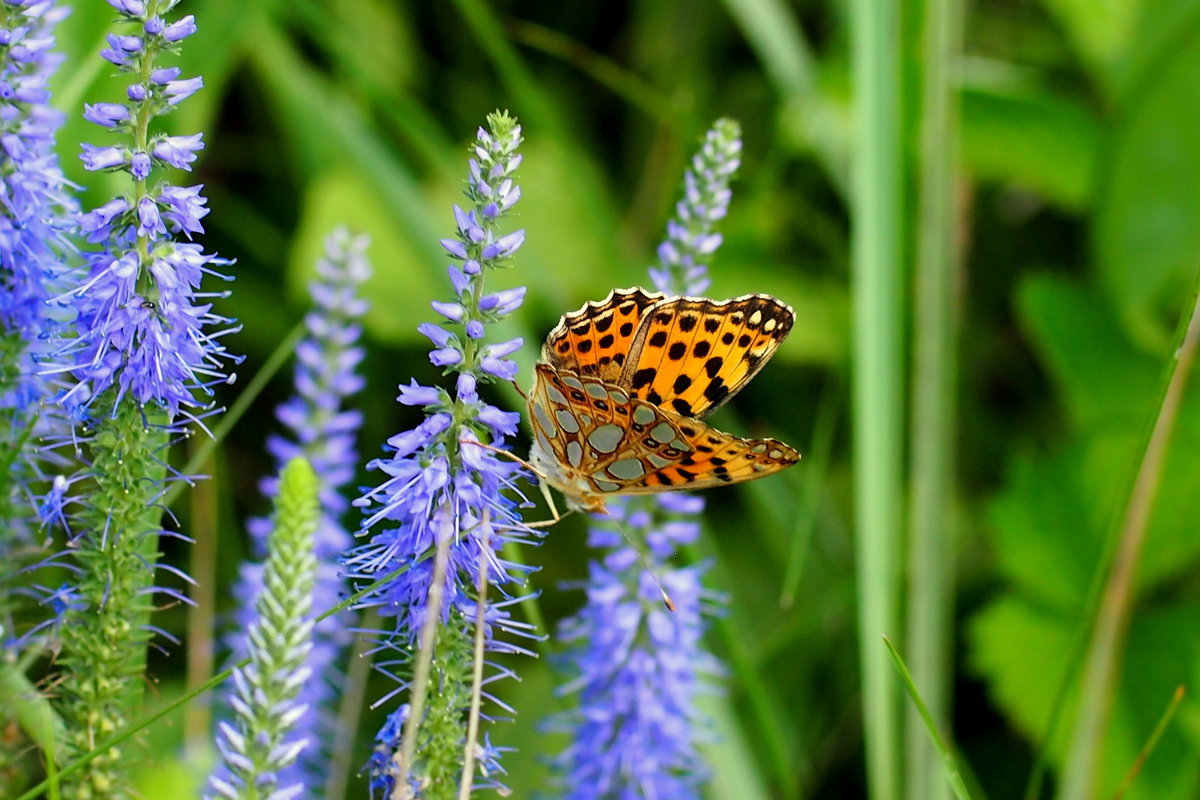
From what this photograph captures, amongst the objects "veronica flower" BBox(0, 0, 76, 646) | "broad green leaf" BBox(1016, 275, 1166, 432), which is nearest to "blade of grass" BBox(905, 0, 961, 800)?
"broad green leaf" BBox(1016, 275, 1166, 432)

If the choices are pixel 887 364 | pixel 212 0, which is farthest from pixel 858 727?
pixel 212 0

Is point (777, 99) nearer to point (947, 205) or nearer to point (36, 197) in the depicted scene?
point (947, 205)

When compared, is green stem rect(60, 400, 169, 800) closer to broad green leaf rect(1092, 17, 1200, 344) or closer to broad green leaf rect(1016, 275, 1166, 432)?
broad green leaf rect(1016, 275, 1166, 432)

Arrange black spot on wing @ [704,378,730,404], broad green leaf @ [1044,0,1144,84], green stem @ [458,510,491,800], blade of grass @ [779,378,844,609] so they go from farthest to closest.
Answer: broad green leaf @ [1044,0,1144,84] → blade of grass @ [779,378,844,609] → black spot on wing @ [704,378,730,404] → green stem @ [458,510,491,800]

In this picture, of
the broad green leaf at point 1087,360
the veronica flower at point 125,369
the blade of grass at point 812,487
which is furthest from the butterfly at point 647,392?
the broad green leaf at point 1087,360

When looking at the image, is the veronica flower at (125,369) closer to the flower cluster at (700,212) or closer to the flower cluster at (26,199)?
the flower cluster at (26,199)

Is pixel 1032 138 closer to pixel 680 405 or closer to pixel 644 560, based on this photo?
pixel 680 405
